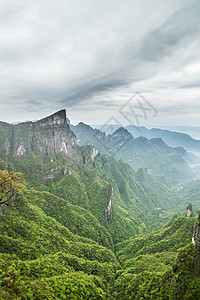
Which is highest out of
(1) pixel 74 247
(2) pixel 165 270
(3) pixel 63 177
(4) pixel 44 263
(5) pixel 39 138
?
(5) pixel 39 138

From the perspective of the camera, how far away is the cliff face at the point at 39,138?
358 feet

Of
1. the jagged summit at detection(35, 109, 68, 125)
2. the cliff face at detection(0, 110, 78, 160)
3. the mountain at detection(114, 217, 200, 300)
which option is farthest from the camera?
the jagged summit at detection(35, 109, 68, 125)

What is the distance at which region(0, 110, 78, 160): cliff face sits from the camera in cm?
10912

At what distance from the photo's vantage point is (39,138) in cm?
12262

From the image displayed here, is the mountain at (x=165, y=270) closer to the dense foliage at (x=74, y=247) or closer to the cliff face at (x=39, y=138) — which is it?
the dense foliage at (x=74, y=247)

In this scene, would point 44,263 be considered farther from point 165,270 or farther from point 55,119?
point 55,119

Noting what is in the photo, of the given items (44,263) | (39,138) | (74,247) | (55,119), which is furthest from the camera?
(55,119)

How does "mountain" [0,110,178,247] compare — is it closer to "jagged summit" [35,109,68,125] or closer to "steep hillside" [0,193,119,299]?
"jagged summit" [35,109,68,125]

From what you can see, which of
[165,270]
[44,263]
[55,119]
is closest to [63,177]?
[55,119]

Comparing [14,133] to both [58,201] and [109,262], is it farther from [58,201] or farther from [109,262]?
[109,262]

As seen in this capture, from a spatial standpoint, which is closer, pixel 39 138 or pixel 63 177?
pixel 63 177

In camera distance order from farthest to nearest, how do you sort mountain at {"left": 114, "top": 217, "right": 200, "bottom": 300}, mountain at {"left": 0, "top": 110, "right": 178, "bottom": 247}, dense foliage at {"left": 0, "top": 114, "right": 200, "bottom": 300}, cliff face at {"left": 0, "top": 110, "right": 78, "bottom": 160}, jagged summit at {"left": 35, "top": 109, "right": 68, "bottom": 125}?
jagged summit at {"left": 35, "top": 109, "right": 68, "bottom": 125}
cliff face at {"left": 0, "top": 110, "right": 78, "bottom": 160}
mountain at {"left": 0, "top": 110, "right": 178, "bottom": 247}
mountain at {"left": 114, "top": 217, "right": 200, "bottom": 300}
dense foliage at {"left": 0, "top": 114, "right": 200, "bottom": 300}

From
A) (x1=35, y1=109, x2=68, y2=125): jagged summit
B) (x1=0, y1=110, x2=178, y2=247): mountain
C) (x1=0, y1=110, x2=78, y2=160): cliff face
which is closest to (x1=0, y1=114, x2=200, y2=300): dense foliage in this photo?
(x1=0, y1=110, x2=178, y2=247): mountain

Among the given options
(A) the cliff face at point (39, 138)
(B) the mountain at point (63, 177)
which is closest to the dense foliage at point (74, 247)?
(B) the mountain at point (63, 177)
